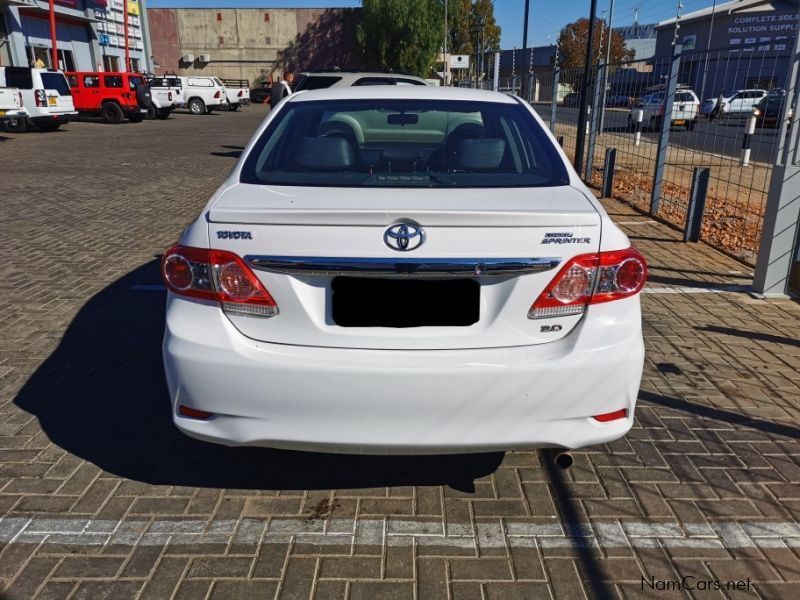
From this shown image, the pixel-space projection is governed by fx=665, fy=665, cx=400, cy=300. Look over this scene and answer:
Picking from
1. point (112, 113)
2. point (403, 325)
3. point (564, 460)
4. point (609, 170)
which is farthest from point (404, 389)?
point (112, 113)

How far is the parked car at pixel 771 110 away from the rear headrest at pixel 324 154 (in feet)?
13.5

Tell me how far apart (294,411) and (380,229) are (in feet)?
2.40

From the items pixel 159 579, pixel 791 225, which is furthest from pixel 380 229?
pixel 791 225

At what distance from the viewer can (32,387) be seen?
392 cm

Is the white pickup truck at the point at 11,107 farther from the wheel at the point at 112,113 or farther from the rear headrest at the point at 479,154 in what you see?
the rear headrest at the point at 479,154

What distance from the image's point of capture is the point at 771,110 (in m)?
6.17

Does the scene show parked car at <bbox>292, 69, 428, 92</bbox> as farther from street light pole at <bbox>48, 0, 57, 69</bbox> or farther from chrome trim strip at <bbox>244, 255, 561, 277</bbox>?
street light pole at <bbox>48, 0, 57, 69</bbox>

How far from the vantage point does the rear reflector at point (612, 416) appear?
252cm

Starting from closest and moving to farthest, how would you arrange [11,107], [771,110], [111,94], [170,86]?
[771,110]
[11,107]
[111,94]
[170,86]

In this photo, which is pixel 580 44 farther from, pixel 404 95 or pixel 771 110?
pixel 404 95

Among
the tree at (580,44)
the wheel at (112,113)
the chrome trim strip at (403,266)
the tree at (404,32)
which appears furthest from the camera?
the tree at (580,44)

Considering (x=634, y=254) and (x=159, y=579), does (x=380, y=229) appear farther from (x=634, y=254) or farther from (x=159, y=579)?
(x=159, y=579)

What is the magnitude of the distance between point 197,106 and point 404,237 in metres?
36.4
